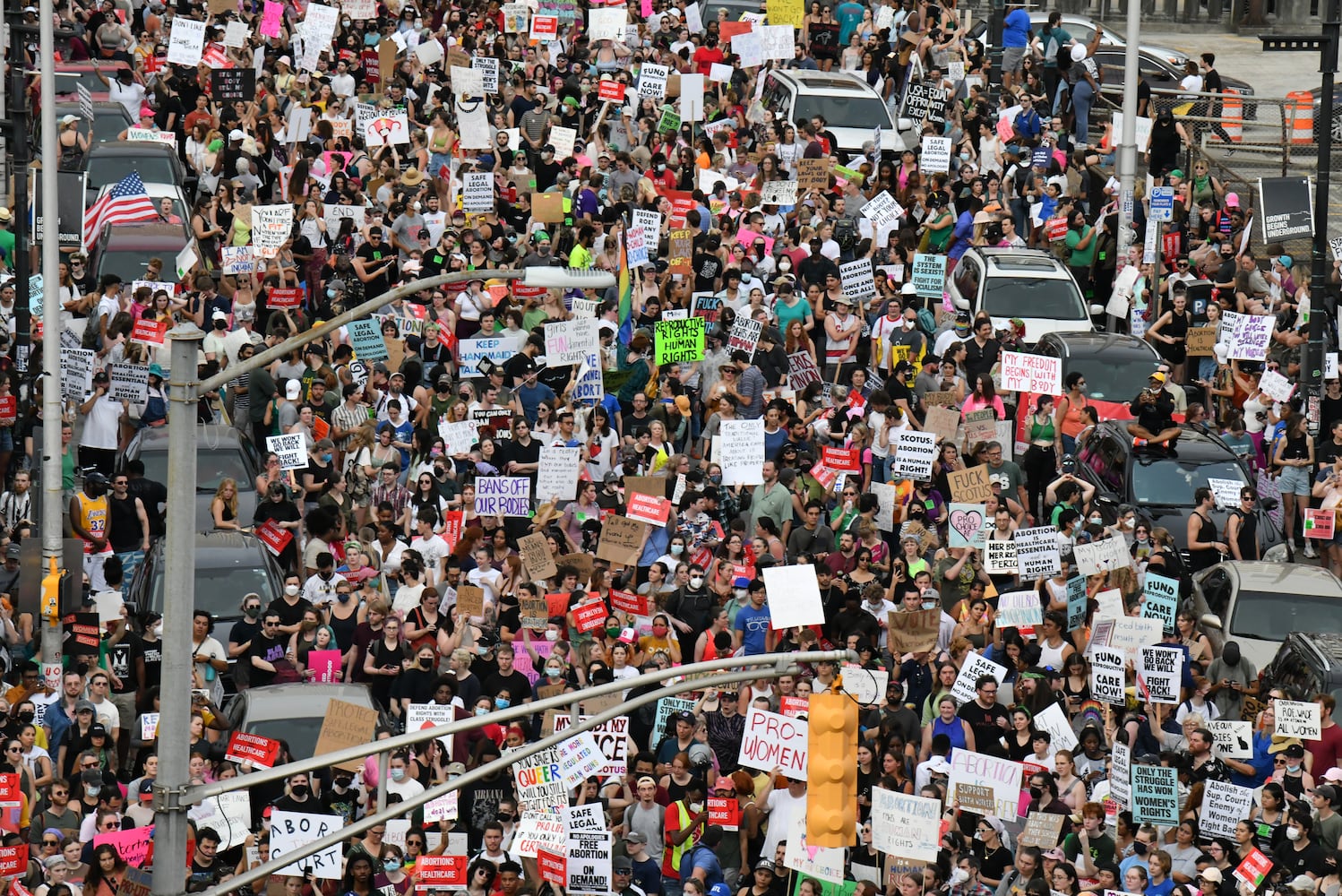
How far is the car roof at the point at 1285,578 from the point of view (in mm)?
21188

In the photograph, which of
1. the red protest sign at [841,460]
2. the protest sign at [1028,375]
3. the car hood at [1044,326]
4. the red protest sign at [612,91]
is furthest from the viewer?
the red protest sign at [612,91]

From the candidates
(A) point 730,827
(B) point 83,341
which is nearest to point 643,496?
(A) point 730,827

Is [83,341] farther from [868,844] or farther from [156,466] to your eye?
[868,844]

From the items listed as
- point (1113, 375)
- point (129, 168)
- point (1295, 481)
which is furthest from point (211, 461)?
point (1295, 481)

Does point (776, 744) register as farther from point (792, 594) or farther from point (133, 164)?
point (133, 164)

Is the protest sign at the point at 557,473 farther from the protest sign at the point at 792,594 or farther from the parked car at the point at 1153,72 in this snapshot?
the parked car at the point at 1153,72

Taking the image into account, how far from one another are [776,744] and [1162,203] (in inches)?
481

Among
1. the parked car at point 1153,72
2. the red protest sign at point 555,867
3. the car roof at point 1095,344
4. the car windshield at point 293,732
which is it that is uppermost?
the parked car at point 1153,72

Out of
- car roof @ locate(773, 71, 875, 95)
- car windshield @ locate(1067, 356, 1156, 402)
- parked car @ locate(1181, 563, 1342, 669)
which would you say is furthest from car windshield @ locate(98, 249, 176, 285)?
parked car @ locate(1181, 563, 1342, 669)

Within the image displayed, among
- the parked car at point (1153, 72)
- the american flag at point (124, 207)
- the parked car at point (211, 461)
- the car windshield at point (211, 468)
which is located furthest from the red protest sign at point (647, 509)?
the parked car at point (1153, 72)

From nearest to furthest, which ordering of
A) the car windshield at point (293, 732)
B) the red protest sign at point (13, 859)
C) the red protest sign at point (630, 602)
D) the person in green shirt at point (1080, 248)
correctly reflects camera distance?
the red protest sign at point (13, 859), the car windshield at point (293, 732), the red protest sign at point (630, 602), the person in green shirt at point (1080, 248)

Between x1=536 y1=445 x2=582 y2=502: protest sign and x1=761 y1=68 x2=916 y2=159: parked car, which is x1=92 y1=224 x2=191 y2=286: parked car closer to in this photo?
x1=536 y1=445 x2=582 y2=502: protest sign

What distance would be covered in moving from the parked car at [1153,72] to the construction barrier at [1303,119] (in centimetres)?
65

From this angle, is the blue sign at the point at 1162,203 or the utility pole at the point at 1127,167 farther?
the utility pole at the point at 1127,167
